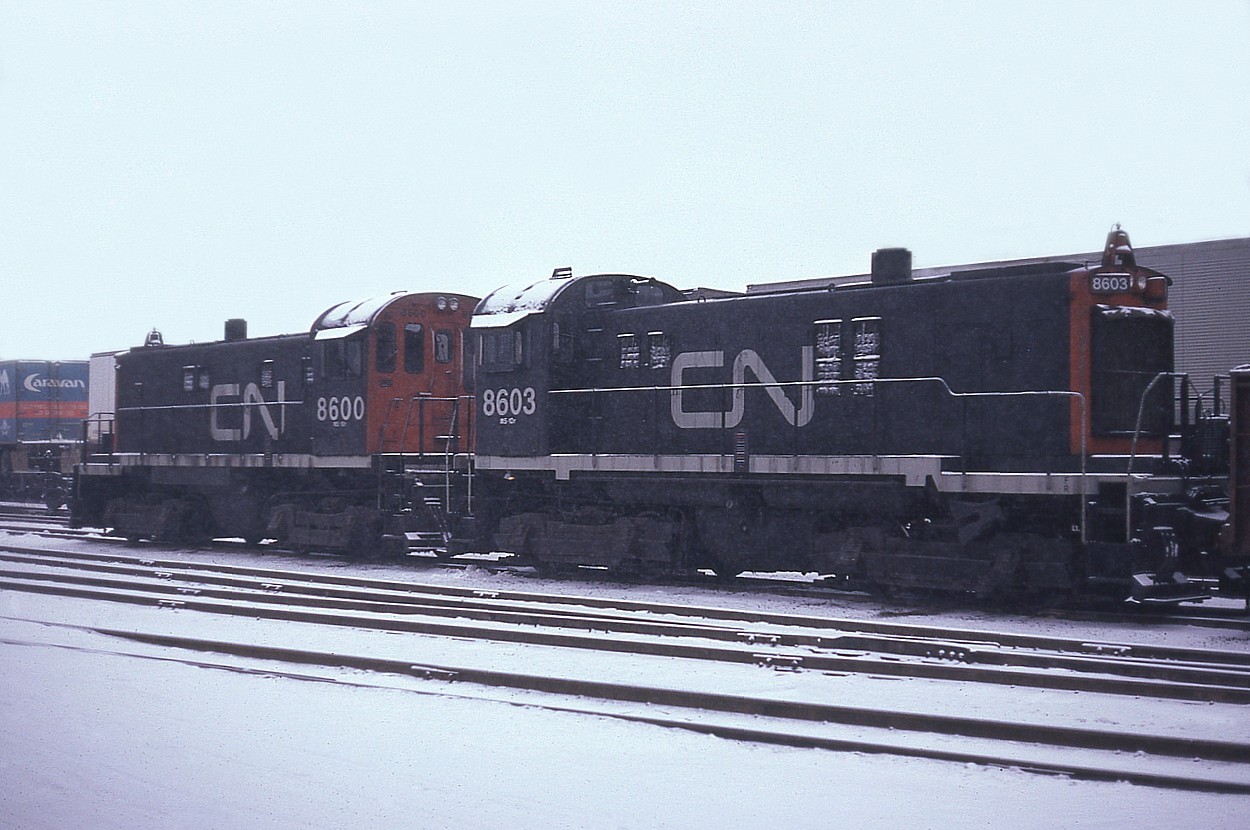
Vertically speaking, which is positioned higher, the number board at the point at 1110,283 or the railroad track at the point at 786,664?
the number board at the point at 1110,283

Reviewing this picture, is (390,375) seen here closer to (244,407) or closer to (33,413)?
(244,407)

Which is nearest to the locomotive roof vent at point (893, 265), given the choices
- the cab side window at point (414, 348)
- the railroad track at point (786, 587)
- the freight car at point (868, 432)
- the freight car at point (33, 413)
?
the freight car at point (868, 432)

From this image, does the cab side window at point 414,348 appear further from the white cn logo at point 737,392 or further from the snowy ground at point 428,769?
the snowy ground at point 428,769

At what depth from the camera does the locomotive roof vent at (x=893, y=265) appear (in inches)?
527

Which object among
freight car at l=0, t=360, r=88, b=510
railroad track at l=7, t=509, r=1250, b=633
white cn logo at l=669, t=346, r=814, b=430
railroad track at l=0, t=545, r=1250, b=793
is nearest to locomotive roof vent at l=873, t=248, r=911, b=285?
white cn logo at l=669, t=346, r=814, b=430

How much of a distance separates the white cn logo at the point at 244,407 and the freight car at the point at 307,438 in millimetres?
26

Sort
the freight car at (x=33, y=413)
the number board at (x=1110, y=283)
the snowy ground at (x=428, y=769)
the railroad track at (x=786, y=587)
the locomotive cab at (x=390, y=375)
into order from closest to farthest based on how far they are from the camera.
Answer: the snowy ground at (x=428, y=769) < the railroad track at (x=786, y=587) < the number board at (x=1110, y=283) < the locomotive cab at (x=390, y=375) < the freight car at (x=33, y=413)

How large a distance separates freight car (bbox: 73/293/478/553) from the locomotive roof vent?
574 centimetres

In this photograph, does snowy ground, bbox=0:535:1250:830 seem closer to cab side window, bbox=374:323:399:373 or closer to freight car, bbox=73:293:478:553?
freight car, bbox=73:293:478:553

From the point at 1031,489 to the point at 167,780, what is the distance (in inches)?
→ 320

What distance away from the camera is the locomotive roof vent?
1338 cm

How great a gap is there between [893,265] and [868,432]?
1.81 m

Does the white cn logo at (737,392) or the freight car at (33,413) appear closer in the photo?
the white cn logo at (737,392)

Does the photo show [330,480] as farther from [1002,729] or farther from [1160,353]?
[1002,729]
